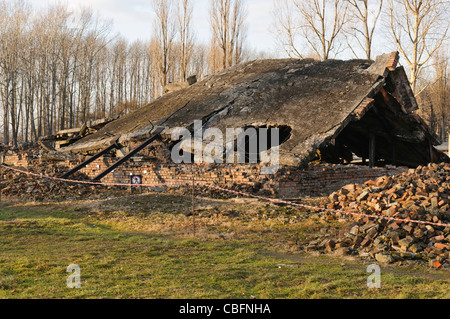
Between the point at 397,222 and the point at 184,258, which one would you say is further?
the point at 397,222

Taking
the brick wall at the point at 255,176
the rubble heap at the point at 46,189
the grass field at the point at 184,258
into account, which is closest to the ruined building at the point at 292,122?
the brick wall at the point at 255,176

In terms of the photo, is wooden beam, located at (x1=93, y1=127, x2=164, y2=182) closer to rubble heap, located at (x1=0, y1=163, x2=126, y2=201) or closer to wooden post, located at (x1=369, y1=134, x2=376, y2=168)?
rubble heap, located at (x1=0, y1=163, x2=126, y2=201)

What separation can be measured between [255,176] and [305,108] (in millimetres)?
3428

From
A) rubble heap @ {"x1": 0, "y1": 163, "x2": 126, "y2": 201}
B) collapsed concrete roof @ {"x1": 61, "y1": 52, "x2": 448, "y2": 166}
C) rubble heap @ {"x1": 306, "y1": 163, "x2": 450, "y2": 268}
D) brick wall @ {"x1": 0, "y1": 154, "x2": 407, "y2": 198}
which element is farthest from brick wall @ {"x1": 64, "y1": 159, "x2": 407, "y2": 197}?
rubble heap @ {"x1": 306, "y1": 163, "x2": 450, "y2": 268}

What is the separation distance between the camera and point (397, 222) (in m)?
5.94

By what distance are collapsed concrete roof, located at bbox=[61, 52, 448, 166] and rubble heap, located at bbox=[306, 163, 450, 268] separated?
8.52 feet

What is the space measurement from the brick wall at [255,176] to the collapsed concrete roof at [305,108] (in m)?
0.54

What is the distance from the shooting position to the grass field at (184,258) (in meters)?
3.88

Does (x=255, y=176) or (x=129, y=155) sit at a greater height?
(x=129, y=155)

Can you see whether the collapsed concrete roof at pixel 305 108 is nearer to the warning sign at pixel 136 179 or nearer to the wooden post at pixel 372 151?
the wooden post at pixel 372 151

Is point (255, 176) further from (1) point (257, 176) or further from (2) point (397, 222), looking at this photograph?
(2) point (397, 222)

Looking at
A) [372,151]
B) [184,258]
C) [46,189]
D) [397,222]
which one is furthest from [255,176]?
[46,189]

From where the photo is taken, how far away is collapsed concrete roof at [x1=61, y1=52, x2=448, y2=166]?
11.2 metres
